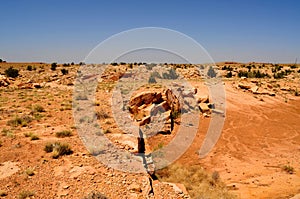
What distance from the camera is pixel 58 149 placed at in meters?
7.99

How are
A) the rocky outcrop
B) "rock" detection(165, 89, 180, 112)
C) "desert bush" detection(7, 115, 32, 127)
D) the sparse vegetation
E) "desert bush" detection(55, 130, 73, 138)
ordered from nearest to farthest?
the sparse vegetation
"desert bush" detection(55, 130, 73, 138)
"desert bush" detection(7, 115, 32, 127)
the rocky outcrop
"rock" detection(165, 89, 180, 112)

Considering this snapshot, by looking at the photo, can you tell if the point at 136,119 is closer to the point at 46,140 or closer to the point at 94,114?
the point at 94,114

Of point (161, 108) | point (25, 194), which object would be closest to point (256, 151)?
point (161, 108)

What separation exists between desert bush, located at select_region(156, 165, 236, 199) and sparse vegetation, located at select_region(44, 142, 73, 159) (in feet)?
9.57

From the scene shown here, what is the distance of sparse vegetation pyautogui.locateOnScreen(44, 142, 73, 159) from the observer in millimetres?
7829

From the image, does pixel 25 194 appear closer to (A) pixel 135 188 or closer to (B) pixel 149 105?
(A) pixel 135 188

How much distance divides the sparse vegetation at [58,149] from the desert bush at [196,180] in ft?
9.57

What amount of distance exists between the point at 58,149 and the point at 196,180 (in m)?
4.35

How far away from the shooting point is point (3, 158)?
761cm

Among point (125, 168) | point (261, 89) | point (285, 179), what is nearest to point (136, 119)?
point (125, 168)

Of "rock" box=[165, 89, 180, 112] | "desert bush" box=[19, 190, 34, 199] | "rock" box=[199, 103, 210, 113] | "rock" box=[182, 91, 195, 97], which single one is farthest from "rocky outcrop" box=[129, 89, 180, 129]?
"desert bush" box=[19, 190, 34, 199]

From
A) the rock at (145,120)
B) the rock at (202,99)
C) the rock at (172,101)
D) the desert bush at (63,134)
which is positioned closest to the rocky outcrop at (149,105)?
the rock at (145,120)

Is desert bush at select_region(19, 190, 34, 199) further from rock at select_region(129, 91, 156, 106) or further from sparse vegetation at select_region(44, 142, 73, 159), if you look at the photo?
rock at select_region(129, 91, 156, 106)

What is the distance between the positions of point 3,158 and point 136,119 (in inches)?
265
